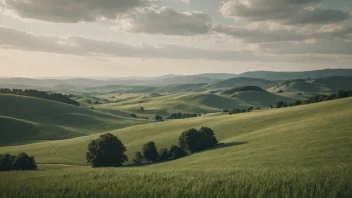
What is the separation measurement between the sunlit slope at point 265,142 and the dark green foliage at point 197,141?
4.41 meters

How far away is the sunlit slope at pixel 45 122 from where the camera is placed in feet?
447

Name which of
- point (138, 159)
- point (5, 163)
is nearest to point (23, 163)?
Answer: point (5, 163)

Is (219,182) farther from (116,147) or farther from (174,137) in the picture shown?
(174,137)

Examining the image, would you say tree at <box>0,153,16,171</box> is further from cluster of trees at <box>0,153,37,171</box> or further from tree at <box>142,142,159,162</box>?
tree at <box>142,142,159,162</box>

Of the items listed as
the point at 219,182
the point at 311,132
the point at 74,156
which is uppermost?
the point at 219,182

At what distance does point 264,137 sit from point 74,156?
5482 cm

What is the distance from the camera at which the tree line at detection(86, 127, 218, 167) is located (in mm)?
70938

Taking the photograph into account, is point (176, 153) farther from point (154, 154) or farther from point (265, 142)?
point (265, 142)

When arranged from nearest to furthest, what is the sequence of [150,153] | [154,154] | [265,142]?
[265,142], [150,153], [154,154]

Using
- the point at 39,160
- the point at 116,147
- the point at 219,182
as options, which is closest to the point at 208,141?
the point at 116,147

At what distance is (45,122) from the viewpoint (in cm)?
17225

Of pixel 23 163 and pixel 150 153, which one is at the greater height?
pixel 23 163

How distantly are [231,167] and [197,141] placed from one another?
45298 millimetres

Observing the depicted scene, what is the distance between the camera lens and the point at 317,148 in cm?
4359
